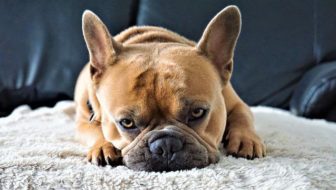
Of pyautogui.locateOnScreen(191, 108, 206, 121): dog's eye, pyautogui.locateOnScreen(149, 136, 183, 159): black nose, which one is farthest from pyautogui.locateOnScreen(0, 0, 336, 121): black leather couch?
pyautogui.locateOnScreen(149, 136, 183, 159): black nose

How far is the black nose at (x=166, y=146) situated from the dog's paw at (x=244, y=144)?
0.21m

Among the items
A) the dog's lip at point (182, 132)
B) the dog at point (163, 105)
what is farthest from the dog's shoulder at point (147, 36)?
the dog's lip at point (182, 132)

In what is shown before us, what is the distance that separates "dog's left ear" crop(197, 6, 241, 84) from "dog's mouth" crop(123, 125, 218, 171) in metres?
0.31

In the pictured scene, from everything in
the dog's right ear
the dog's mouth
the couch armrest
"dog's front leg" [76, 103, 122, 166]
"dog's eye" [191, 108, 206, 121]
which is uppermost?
the dog's right ear

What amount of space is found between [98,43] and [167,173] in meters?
0.48

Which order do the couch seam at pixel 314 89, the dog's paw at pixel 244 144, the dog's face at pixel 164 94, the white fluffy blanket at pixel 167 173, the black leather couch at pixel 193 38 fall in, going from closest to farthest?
the white fluffy blanket at pixel 167 173
the dog's face at pixel 164 94
the dog's paw at pixel 244 144
the couch seam at pixel 314 89
the black leather couch at pixel 193 38

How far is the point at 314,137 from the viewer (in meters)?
1.60

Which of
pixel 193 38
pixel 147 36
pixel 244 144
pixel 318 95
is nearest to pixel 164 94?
pixel 244 144

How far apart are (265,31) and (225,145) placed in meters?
0.90

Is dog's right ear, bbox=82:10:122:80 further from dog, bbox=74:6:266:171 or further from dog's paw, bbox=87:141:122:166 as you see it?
dog's paw, bbox=87:141:122:166

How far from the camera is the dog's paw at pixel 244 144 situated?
4.40 ft

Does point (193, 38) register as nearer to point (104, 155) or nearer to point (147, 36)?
point (147, 36)

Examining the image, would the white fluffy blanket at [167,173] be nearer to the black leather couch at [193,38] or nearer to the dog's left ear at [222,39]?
the dog's left ear at [222,39]

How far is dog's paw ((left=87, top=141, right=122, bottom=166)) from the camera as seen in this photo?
129 centimetres
